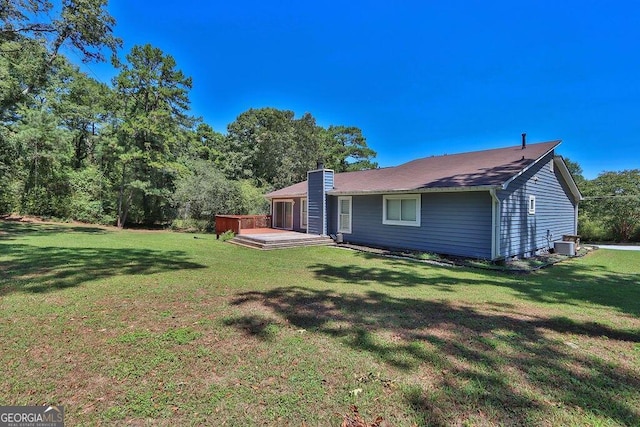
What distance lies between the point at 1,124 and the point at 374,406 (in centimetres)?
2214

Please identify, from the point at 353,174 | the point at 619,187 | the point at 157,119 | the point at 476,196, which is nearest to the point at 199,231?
the point at 157,119

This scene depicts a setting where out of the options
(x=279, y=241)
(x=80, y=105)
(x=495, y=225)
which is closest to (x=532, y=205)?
(x=495, y=225)

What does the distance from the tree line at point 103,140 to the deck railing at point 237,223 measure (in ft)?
7.23

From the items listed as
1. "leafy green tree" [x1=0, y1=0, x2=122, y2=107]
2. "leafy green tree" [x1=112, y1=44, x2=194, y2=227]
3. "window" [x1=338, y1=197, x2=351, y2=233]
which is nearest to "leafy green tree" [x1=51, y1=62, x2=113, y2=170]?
"leafy green tree" [x1=112, y1=44, x2=194, y2=227]

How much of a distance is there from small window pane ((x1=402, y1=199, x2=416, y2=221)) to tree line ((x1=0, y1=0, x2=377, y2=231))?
11.4 metres

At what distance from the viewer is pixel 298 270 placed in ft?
25.8

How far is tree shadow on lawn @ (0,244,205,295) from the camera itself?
5.72 m

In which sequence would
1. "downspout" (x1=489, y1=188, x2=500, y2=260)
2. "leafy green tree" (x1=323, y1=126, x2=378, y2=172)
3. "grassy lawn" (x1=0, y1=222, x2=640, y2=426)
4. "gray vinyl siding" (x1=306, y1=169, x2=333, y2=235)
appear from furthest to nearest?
"leafy green tree" (x1=323, y1=126, x2=378, y2=172)
"gray vinyl siding" (x1=306, y1=169, x2=333, y2=235)
"downspout" (x1=489, y1=188, x2=500, y2=260)
"grassy lawn" (x1=0, y1=222, x2=640, y2=426)

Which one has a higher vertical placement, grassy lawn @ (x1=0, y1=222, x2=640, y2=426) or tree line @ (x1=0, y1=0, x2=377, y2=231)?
tree line @ (x1=0, y1=0, x2=377, y2=231)

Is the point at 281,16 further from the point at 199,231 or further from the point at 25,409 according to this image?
the point at 25,409

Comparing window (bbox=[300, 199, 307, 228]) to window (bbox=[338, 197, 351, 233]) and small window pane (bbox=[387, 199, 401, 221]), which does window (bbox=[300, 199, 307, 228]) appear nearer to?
window (bbox=[338, 197, 351, 233])

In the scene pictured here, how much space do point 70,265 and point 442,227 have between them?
10.6m

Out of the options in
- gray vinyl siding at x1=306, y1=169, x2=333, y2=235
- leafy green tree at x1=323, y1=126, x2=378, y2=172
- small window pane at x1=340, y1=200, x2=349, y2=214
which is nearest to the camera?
small window pane at x1=340, y1=200, x2=349, y2=214

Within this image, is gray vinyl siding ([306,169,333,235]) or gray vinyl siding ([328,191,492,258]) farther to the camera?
gray vinyl siding ([306,169,333,235])
